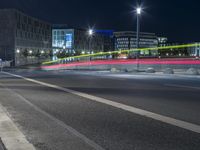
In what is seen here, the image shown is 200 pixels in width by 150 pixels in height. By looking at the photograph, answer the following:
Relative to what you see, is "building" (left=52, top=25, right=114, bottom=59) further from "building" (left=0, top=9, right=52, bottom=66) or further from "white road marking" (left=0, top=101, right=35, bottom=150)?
"white road marking" (left=0, top=101, right=35, bottom=150)

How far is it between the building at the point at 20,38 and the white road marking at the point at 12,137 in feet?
295

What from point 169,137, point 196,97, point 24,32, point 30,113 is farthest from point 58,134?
point 24,32

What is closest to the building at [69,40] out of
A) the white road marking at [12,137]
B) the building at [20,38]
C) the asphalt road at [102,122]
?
the building at [20,38]

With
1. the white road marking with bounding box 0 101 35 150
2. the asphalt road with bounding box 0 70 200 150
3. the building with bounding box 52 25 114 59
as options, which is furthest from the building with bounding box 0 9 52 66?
the white road marking with bounding box 0 101 35 150

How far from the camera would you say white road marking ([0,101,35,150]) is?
662 cm

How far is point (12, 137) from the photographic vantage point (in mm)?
7328

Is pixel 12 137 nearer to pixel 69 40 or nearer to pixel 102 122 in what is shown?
pixel 102 122

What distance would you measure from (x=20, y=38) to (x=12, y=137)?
9769 centimetres

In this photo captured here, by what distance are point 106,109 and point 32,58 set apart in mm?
103233

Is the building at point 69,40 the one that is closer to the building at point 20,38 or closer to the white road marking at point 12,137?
the building at point 20,38

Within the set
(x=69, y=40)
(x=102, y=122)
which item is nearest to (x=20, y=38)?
(x=69, y=40)

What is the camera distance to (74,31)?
15112cm

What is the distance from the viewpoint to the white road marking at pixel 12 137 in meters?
6.62

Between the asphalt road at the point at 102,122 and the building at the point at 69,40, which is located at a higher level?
the building at the point at 69,40
